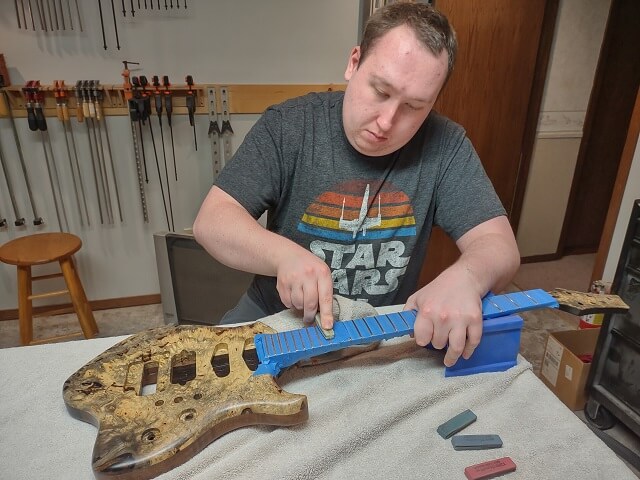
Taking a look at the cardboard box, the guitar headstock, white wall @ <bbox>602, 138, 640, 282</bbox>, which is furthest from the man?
white wall @ <bbox>602, 138, 640, 282</bbox>

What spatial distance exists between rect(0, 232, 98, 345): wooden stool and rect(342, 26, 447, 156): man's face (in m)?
1.49

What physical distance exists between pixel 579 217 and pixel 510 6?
155cm

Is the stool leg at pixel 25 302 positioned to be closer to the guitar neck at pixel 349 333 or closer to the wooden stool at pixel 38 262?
the wooden stool at pixel 38 262

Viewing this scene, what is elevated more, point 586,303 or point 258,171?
point 258,171

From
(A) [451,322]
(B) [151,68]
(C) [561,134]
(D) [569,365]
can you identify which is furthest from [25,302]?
(C) [561,134]

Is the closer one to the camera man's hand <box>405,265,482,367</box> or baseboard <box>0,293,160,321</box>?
man's hand <box>405,265,482,367</box>

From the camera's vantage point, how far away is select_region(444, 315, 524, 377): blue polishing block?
69 cm

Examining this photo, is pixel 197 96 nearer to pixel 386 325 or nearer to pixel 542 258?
pixel 386 325

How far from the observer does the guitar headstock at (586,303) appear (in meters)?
0.68

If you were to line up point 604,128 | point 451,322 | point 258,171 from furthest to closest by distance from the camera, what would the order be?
1. point 604,128
2. point 258,171
3. point 451,322

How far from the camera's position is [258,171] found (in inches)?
34.6

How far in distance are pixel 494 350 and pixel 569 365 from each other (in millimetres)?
1119

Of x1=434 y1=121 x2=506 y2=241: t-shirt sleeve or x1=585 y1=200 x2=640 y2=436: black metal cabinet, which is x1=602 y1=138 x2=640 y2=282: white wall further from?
x1=434 y1=121 x2=506 y2=241: t-shirt sleeve

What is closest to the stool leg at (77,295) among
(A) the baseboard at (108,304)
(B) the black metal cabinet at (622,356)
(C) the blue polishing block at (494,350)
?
(A) the baseboard at (108,304)
